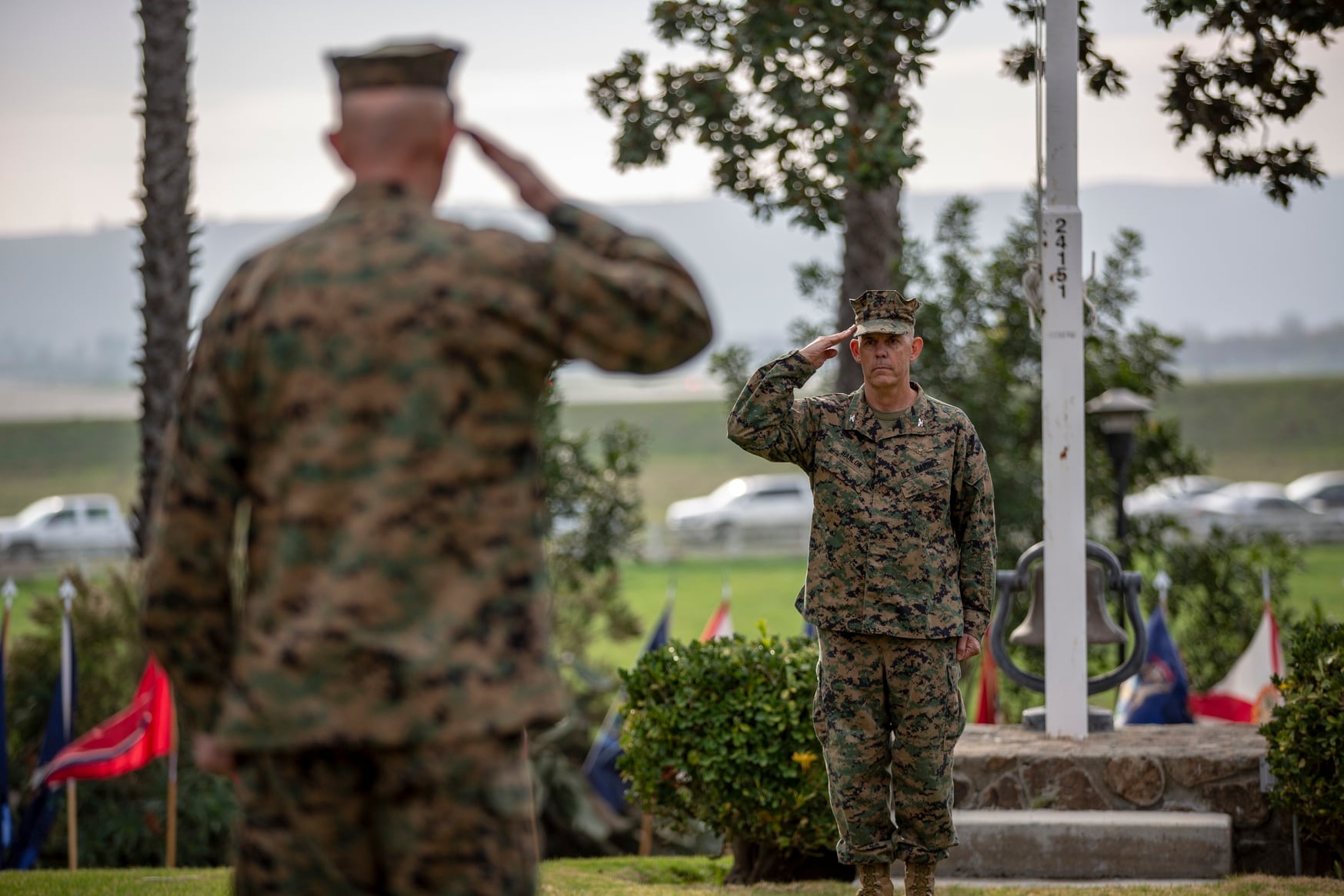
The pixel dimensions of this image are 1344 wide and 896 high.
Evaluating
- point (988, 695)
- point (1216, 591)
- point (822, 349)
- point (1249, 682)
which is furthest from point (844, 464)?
point (1216, 591)

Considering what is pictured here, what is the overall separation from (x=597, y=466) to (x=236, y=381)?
13.0 metres

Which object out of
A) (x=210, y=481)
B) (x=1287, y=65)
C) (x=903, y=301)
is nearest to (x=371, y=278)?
(x=210, y=481)

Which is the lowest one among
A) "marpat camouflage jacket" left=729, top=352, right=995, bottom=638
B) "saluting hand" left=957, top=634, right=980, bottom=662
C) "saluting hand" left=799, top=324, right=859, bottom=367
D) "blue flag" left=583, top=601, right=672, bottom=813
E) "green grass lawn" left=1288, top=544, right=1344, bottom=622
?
"green grass lawn" left=1288, top=544, right=1344, bottom=622

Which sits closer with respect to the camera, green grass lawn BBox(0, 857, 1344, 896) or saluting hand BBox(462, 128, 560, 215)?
saluting hand BBox(462, 128, 560, 215)

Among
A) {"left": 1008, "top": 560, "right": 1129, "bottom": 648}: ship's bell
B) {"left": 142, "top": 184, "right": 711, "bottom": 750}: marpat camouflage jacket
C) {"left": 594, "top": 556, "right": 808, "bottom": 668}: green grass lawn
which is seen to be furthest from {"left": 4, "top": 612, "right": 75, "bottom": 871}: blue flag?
{"left": 594, "top": 556, "right": 808, "bottom": 668}: green grass lawn

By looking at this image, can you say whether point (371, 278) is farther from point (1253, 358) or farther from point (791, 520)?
point (1253, 358)

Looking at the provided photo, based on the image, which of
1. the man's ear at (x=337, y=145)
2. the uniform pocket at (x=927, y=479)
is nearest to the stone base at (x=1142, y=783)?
the uniform pocket at (x=927, y=479)

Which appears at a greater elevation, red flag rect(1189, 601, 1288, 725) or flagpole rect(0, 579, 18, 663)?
flagpole rect(0, 579, 18, 663)

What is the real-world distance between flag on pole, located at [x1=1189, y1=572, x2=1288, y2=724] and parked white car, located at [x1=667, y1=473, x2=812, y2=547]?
1113 inches

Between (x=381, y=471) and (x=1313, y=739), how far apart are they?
16.5 ft

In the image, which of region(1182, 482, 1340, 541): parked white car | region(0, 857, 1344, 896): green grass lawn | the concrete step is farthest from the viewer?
region(1182, 482, 1340, 541): parked white car

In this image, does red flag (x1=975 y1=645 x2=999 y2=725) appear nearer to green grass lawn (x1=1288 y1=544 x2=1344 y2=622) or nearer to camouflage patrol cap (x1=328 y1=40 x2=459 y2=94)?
camouflage patrol cap (x1=328 y1=40 x2=459 y2=94)

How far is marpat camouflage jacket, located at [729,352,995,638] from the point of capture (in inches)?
210

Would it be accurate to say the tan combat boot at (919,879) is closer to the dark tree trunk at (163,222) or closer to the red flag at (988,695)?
the red flag at (988,695)
